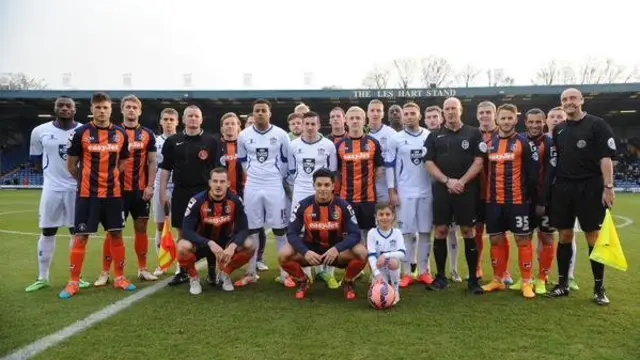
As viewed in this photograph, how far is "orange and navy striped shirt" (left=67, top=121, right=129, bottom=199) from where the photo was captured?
504cm

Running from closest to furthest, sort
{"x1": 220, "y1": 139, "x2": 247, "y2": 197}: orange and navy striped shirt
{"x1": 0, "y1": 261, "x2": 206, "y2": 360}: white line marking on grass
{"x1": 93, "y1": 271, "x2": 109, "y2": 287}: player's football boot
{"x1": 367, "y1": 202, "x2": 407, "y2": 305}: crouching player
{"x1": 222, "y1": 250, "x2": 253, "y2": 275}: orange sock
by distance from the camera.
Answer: {"x1": 0, "y1": 261, "x2": 206, "y2": 360}: white line marking on grass
{"x1": 367, "y1": 202, "x2": 407, "y2": 305}: crouching player
{"x1": 222, "y1": 250, "x2": 253, "y2": 275}: orange sock
{"x1": 93, "y1": 271, "x2": 109, "y2": 287}: player's football boot
{"x1": 220, "y1": 139, "x2": 247, "y2": 197}: orange and navy striped shirt

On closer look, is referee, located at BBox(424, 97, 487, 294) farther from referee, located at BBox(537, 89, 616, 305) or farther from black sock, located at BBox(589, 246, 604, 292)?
black sock, located at BBox(589, 246, 604, 292)

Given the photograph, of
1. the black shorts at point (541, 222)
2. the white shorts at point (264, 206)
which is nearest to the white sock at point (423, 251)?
the black shorts at point (541, 222)

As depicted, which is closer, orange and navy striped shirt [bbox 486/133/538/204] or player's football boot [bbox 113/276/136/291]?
orange and navy striped shirt [bbox 486/133/538/204]

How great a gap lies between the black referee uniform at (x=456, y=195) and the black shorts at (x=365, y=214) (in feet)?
2.31

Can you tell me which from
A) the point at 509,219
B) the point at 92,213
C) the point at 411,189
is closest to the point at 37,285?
the point at 92,213

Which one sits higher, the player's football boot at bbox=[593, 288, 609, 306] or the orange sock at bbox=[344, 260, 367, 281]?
the orange sock at bbox=[344, 260, 367, 281]

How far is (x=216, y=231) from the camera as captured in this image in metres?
5.27

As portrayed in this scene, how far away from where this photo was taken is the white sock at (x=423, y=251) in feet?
18.3

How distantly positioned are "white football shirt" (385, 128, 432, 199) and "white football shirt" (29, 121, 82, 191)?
144 inches

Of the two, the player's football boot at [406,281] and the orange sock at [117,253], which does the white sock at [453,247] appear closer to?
the player's football boot at [406,281]

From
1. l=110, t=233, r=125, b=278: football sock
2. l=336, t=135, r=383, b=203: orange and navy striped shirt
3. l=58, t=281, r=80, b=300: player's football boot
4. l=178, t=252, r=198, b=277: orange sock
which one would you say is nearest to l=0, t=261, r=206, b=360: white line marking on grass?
→ l=178, t=252, r=198, b=277: orange sock

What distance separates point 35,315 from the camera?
4.19m

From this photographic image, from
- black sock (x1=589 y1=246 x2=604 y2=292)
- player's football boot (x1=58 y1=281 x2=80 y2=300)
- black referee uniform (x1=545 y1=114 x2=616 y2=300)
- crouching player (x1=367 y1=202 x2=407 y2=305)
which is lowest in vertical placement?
player's football boot (x1=58 y1=281 x2=80 y2=300)
